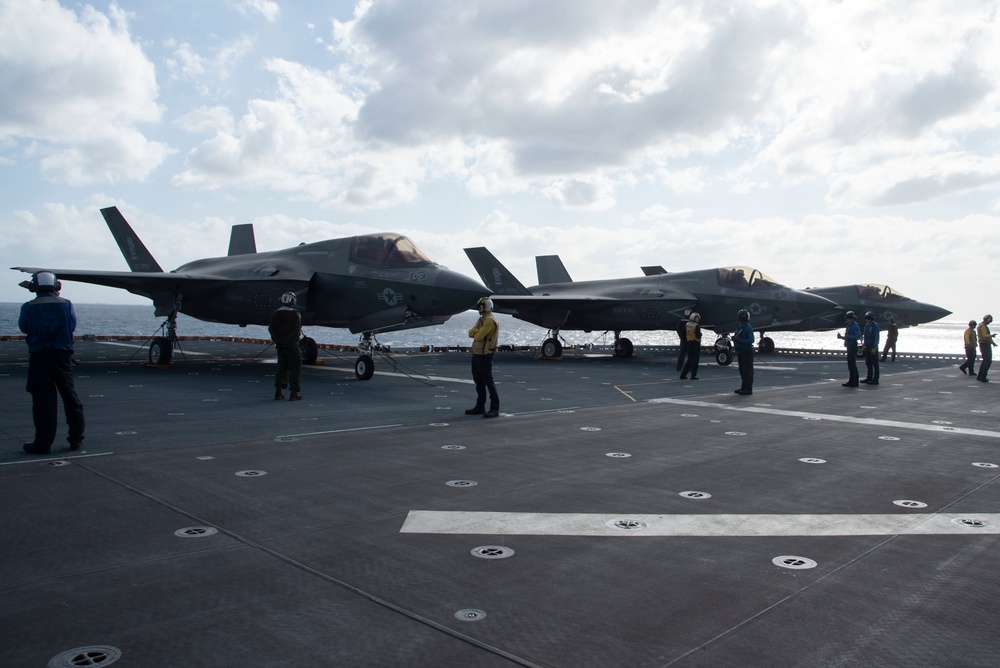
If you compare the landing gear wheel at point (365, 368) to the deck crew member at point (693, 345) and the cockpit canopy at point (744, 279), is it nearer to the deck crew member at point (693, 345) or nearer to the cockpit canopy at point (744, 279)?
the deck crew member at point (693, 345)

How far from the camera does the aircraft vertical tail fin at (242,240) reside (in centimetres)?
2414

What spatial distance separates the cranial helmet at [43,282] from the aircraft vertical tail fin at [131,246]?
1606 centimetres

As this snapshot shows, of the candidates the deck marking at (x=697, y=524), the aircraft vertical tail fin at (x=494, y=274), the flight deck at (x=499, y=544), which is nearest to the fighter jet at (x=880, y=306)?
the aircraft vertical tail fin at (x=494, y=274)

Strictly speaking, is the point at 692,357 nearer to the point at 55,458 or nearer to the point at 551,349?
the point at 551,349

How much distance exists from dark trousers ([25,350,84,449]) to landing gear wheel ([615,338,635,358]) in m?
22.0

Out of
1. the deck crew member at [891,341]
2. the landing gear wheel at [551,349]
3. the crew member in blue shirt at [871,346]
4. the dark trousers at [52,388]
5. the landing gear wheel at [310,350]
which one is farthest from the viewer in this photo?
the deck crew member at [891,341]

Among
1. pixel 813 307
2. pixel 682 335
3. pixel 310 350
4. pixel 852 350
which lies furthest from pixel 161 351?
pixel 813 307

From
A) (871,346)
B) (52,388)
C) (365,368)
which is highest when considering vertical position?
(871,346)

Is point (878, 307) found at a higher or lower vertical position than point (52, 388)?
higher

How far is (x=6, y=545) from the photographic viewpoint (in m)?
4.04

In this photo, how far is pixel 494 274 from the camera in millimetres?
31688

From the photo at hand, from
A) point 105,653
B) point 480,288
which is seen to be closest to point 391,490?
point 105,653

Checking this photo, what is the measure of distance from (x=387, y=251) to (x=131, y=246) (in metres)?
10.9

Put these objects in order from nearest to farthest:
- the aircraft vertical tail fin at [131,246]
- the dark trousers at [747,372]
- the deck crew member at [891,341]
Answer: the dark trousers at [747,372], the aircraft vertical tail fin at [131,246], the deck crew member at [891,341]
